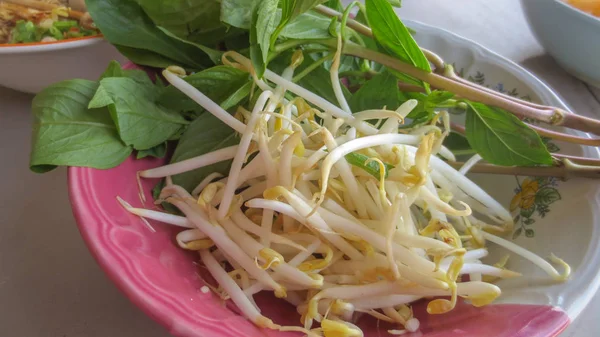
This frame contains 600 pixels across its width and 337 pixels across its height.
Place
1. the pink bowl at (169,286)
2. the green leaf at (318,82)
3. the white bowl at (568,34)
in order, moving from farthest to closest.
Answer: the white bowl at (568,34) → the green leaf at (318,82) → the pink bowl at (169,286)

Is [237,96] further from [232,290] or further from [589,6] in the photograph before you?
[589,6]

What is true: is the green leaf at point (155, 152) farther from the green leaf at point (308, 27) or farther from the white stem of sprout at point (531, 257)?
the white stem of sprout at point (531, 257)

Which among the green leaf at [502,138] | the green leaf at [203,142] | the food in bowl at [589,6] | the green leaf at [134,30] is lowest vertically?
the green leaf at [203,142]

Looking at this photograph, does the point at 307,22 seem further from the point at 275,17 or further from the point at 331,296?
the point at 331,296

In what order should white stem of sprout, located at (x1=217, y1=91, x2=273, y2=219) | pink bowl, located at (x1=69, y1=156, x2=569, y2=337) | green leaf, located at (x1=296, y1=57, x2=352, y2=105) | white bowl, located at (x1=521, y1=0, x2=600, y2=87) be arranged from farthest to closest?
white bowl, located at (x1=521, y1=0, x2=600, y2=87)
green leaf, located at (x1=296, y1=57, x2=352, y2=105)
white stem of sprout, located at (x1=217, y1=91, x2=273, y2=219)
pink bowl, located at (x1=69, y1=156, x2=569, y2=337)

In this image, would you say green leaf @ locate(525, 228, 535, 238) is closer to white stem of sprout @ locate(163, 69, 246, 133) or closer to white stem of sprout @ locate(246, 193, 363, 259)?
white stem of sprout @ locate(246, 193, 363, 259)

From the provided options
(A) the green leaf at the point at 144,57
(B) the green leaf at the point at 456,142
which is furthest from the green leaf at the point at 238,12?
(B) the green leaf at the point at 456,142

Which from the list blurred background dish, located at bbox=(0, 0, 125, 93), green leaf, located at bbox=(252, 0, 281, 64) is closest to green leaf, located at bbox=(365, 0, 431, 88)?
green leaf, located at bbox=(252, 0, 281, 64)
